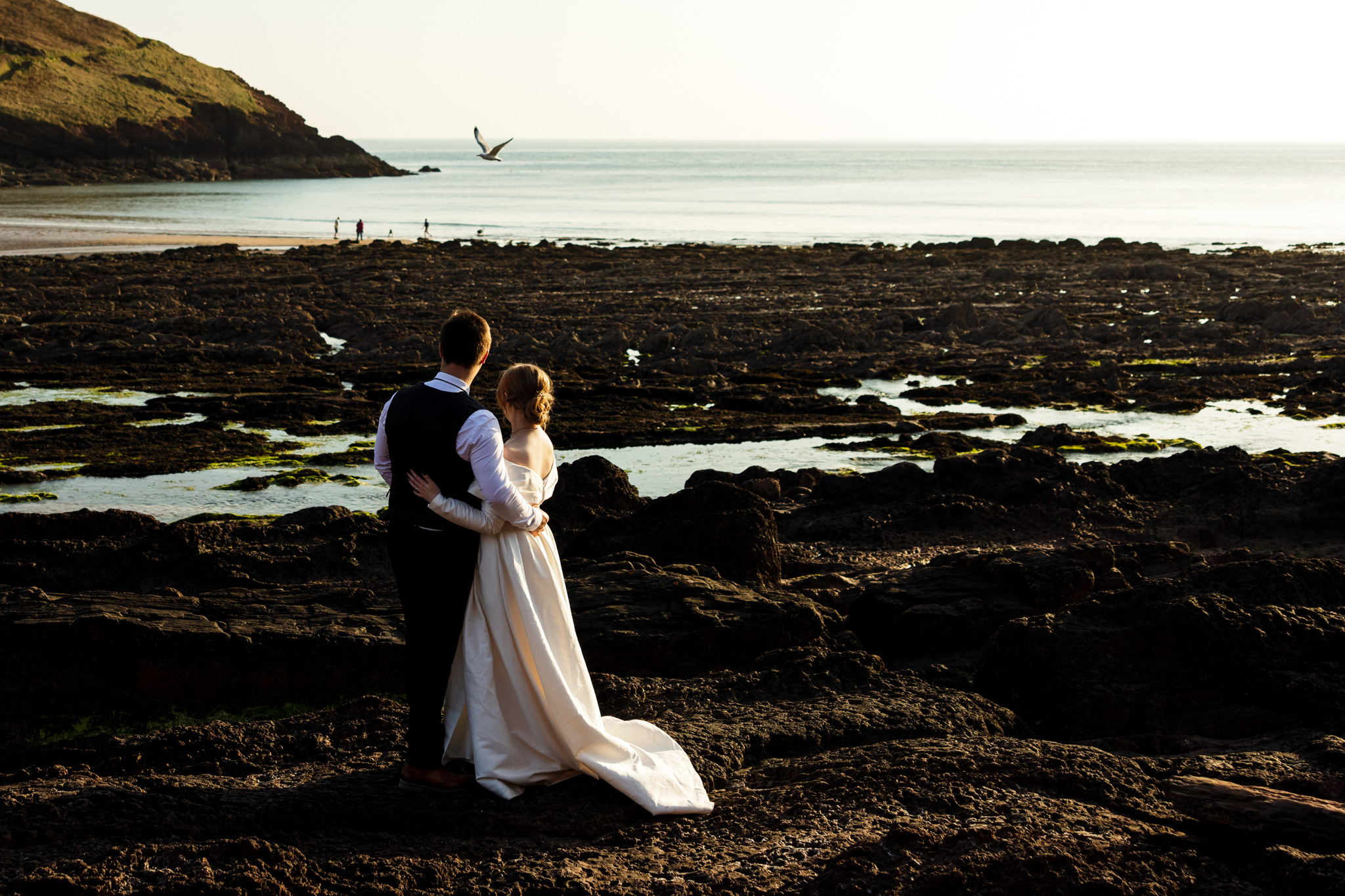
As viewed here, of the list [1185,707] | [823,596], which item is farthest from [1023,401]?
[1185,707]

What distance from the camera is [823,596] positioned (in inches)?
382

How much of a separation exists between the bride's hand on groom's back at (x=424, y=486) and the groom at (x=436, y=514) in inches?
1.8

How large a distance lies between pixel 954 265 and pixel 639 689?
42.5 m

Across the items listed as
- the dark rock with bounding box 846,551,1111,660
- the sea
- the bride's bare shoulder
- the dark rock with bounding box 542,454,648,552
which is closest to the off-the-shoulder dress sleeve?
the bride's bare shoulder

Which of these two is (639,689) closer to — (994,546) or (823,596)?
(823,596)

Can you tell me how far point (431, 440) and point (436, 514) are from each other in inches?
12.9

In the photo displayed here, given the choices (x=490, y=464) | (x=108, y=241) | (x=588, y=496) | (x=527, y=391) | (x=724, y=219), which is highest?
(x=724, y=219)

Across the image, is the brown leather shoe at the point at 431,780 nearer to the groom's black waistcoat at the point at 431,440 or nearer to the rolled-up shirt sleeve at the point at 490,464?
the groom's black waistcoat at the point at 431,440

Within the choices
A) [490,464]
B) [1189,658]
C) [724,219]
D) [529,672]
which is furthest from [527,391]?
[724,219]

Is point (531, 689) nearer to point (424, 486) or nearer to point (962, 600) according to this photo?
point (424, 486)

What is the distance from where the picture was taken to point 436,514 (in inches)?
183

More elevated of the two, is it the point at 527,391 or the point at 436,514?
the point at 527,391

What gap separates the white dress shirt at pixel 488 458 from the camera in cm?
451

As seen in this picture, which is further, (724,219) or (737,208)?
(737,208)
